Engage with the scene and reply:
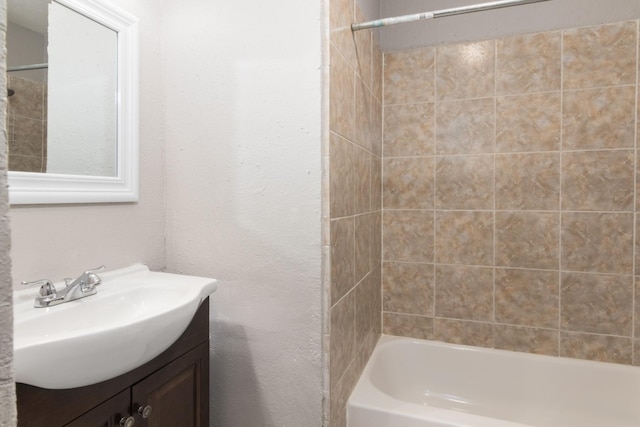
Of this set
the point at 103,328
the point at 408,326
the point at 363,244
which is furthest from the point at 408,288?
the point at 103,328

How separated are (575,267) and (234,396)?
1627mm

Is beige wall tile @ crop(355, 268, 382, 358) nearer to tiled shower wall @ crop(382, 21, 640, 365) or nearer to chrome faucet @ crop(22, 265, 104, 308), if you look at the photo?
tiled shower wall @ crop(382, 21, 640, 365)

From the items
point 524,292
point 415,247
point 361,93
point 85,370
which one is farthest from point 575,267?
point 85,370

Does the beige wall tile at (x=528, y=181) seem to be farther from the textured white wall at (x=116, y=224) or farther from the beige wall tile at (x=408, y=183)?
the textured white wall at (x=116, y=224)

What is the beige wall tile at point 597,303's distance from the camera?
1720 millimetres

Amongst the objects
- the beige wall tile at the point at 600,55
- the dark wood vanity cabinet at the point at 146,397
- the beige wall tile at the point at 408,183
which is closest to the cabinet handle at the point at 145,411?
the dark wood vanity cabinet at the point at 146,397

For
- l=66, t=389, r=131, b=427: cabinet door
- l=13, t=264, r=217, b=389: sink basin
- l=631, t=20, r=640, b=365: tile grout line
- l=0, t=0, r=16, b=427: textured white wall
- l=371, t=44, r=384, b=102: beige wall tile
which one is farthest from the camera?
l=371, t=44, r=384, b=102: beige wall tile

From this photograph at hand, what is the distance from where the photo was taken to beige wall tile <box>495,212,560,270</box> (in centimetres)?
181

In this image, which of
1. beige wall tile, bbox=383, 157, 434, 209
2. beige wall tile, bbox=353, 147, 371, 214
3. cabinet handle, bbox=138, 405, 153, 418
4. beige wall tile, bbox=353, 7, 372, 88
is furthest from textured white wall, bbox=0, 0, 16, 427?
beige wall tile, bbox=383, 157, 434, 209

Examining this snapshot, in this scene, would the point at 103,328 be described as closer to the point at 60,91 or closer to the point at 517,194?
the point at 60,91

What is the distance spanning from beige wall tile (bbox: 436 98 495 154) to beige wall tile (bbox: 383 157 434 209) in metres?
0.13

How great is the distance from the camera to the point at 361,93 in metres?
1.63

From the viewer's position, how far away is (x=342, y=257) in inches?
53.9

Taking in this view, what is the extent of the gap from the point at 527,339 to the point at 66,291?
196cm
